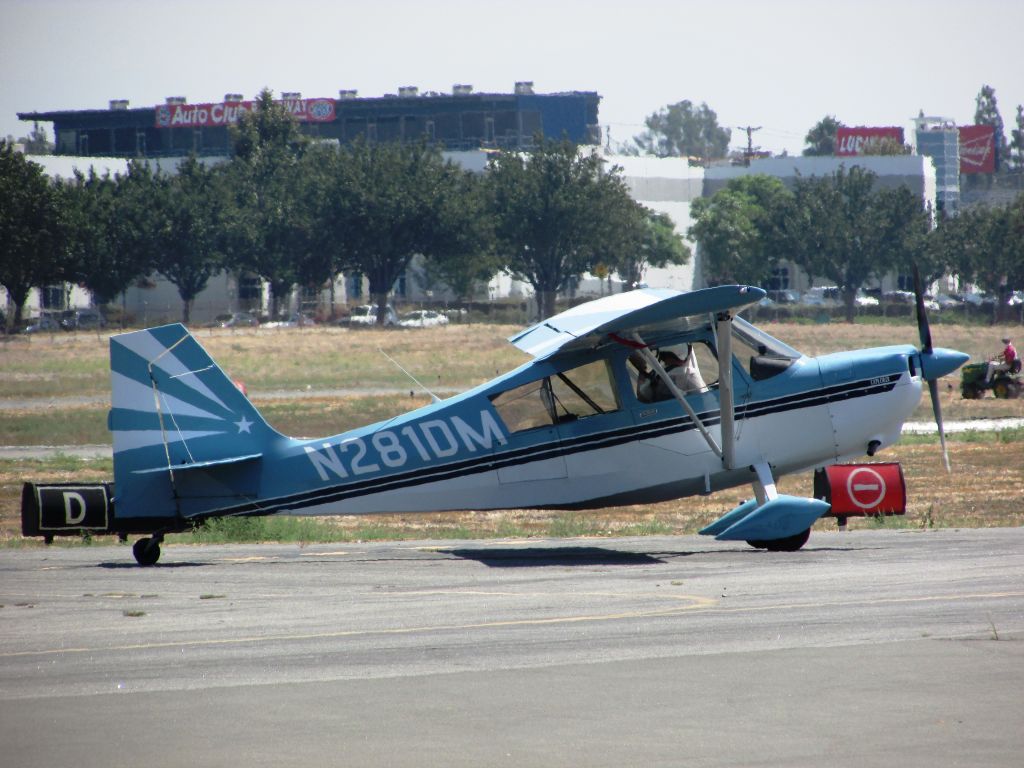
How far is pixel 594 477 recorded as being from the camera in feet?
48.8

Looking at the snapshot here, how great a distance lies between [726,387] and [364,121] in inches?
5306

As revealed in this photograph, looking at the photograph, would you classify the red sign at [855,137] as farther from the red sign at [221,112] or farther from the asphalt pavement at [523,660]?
the asphalt pavement at [523,660]

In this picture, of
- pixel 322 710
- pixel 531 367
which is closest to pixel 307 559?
pixel 531 367

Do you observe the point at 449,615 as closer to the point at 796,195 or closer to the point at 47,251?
the point at 47,251

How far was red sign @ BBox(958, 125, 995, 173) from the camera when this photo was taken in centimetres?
18112

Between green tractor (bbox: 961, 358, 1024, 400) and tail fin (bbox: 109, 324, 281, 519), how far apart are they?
30.8 metres

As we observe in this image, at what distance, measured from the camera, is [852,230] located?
10800 centimetres

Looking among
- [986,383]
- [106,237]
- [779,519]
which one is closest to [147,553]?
[779,519]

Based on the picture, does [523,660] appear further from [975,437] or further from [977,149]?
[977,149]

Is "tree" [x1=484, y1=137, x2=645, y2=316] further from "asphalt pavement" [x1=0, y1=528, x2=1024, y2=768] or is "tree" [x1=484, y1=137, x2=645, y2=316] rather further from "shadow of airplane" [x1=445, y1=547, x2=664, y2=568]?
"asphalt pavement" [x1=0, y1=528, x2=1024, y2=768]

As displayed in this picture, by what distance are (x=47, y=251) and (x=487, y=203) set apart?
105 ft

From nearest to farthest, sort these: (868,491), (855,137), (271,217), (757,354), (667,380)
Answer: (667,380), (757,354), (868,491), (271,217), (855,137)

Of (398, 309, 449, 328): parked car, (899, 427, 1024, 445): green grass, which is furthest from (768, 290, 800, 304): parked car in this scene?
(899, 427, 1024, 445): green grass

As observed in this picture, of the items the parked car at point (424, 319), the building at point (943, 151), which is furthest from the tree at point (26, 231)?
the building at point (943, 151)
